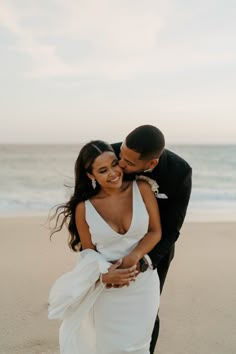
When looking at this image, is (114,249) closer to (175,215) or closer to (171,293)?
(175,215)

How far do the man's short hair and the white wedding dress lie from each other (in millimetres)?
253

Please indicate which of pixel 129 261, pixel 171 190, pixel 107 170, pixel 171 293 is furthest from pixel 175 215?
pixel 171 293

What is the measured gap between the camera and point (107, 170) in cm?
231

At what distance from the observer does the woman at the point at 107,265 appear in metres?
2.34

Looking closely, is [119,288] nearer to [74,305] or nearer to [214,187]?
[74,305]

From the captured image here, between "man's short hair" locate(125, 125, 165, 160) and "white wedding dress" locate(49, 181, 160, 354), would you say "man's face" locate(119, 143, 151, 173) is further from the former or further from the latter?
"white wedding dress" locate(49, 181, 160, 354)

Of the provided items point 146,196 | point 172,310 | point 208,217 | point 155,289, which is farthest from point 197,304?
point 208,217

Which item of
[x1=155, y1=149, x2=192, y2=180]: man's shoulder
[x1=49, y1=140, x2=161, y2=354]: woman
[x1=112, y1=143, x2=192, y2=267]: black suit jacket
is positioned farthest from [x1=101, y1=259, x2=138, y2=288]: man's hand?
[x1=155, y1=149, x2=192, y2=180]: man's shoulder

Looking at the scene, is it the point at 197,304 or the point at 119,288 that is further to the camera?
the point at 197,304

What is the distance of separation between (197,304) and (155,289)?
2.02 m

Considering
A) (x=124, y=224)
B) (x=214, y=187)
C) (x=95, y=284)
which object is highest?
(x=124, y=224)

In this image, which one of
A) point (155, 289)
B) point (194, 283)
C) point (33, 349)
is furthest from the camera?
point (194, 283)

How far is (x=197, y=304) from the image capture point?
437 centimetres

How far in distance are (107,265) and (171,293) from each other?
2566 millimetres
